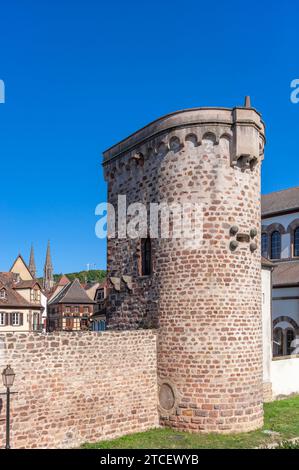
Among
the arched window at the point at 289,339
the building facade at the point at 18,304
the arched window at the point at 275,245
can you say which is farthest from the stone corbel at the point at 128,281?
the building facade at the point at 18,304

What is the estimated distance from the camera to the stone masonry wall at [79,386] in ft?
39.8

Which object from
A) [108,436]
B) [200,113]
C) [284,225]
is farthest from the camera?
[284,225]

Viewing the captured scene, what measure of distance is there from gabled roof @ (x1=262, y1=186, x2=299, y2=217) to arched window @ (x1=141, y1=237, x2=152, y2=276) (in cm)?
1815

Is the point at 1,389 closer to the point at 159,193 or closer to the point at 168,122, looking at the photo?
the point at 159,193

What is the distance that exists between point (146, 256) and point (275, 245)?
19.0 m

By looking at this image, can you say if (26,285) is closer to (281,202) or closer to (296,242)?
(281,202)

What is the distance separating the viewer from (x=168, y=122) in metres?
15.5

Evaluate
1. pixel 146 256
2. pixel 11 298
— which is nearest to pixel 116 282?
pixel 146 256

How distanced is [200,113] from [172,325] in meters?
6.65

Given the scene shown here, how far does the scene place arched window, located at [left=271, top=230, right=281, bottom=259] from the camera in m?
33.2

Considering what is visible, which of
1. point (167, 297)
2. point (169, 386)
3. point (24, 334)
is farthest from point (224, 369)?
point (24, 334)

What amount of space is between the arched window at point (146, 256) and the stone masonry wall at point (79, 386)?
90.4 inches

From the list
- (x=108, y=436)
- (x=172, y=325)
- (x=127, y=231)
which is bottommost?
(x=108, y=436)

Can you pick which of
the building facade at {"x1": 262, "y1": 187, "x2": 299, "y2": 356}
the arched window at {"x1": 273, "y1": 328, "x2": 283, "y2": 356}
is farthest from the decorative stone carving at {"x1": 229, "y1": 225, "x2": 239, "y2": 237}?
the arched window at {"x1": 273, "y1": 328, "x2": 283, "y2": 356}
